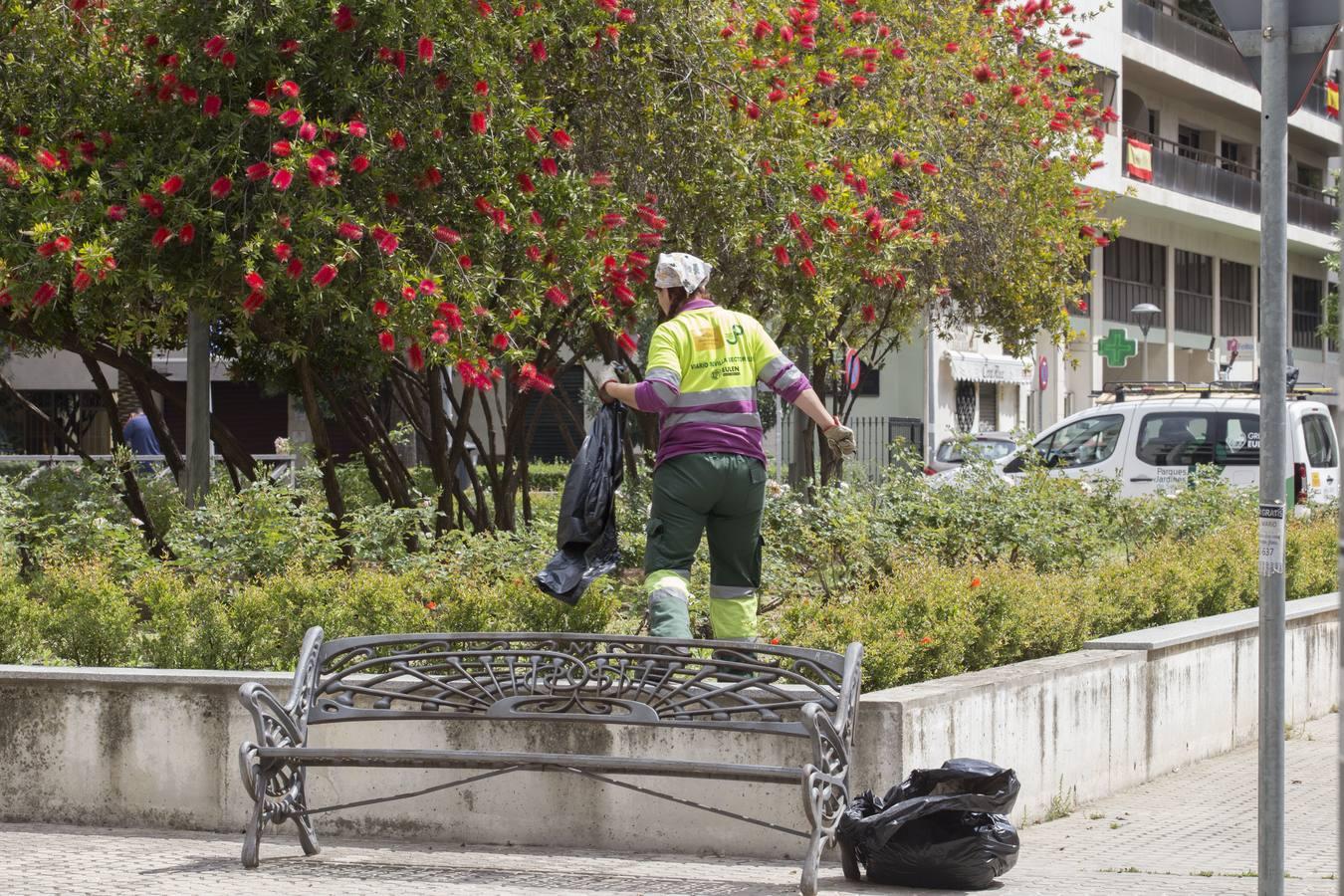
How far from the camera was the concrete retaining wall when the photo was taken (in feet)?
20.5

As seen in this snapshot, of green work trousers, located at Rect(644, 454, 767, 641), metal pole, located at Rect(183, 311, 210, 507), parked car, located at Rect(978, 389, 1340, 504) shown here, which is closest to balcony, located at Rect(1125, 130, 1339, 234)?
parked car, located at Rect(978, 389, 1340, 504)

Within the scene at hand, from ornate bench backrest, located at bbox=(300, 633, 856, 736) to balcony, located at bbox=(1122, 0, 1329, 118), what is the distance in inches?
1389

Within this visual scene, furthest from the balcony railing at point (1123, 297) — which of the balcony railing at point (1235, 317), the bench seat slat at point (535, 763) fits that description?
the bench seat slat at point (535, 763)

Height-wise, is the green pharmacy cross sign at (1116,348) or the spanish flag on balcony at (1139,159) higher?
the spanish flag on balcony at (1139,159)

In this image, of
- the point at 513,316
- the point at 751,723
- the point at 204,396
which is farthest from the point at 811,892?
the point at 204,396

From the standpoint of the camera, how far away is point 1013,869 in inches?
241

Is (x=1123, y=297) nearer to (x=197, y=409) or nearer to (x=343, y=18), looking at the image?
(x=197, y=409)

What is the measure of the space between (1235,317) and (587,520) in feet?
153

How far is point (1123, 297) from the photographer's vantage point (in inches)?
1715

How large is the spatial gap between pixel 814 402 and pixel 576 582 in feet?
3.69

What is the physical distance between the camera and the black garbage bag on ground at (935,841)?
5684 mm

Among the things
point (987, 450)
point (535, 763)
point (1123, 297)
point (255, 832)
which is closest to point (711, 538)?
point (535, 763)

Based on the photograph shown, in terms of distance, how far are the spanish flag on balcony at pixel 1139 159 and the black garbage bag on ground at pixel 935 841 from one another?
34.8m

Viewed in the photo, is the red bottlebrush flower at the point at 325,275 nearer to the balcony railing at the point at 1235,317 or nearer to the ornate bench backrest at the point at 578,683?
the ornate bench backrest at the point at 578,683
